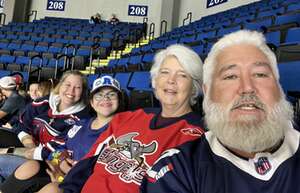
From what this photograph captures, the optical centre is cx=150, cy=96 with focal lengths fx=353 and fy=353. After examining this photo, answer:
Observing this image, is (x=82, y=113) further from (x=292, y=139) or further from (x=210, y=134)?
(x=292, y=139)

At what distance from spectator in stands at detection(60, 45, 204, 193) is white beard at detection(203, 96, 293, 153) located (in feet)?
1.13

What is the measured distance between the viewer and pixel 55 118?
7.95 ft

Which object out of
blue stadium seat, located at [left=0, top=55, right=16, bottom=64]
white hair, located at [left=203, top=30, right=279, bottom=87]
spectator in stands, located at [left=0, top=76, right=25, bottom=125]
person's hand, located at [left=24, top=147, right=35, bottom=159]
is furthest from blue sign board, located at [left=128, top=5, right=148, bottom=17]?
white hair, located at [left=203, top=30, right=279, bottom=87]

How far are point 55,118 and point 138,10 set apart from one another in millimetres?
10615

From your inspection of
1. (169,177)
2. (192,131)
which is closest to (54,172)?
(192,131)

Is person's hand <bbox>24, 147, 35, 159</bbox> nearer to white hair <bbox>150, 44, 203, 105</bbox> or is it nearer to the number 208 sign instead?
white hair <bbox>150, 44, 203, 105</bbox>

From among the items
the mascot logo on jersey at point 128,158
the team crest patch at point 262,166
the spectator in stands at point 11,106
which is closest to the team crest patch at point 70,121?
the mascot logo on jersey at point 128,158

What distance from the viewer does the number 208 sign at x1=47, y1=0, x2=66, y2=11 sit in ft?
43.1

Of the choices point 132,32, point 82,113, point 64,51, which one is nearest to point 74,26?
point 132,32

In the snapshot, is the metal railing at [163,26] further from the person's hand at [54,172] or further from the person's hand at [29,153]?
the person's hand at [54,172]

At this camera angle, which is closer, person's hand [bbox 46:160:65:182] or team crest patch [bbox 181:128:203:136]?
team crest patch [bbox 181:128:203:136]

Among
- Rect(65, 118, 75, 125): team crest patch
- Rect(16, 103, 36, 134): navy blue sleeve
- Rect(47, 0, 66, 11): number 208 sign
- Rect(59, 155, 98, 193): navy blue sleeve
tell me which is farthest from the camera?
Rect(47, 0, 66, 11): number 208 sign

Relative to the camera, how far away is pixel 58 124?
2.39 meters

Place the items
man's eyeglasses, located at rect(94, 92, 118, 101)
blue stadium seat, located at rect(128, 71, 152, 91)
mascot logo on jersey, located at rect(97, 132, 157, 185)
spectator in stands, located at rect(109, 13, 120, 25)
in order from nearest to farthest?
1. mascot logo on jersey, located at rect(97, 132, 157, 185)
2. man's eyeglasses, located at rect(94, 92, 118, 101)
3. blue stadium seat, located at rect(128, 71, 152, 91)
4. spectator in stands, located at rect(109, 13, 120, 25)
